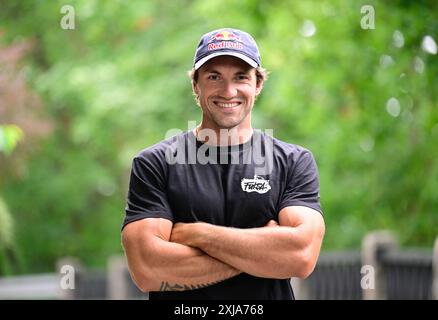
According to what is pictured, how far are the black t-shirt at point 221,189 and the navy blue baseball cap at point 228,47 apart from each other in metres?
0.27

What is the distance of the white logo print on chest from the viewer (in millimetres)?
2852

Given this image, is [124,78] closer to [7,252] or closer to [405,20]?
[7,252]

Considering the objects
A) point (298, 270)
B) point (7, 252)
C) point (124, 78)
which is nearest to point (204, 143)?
point (298, 270)

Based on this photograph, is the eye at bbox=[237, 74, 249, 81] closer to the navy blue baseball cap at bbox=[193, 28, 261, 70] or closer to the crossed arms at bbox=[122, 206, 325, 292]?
the navy blue baseball cap at bbox=[193, 28, 261, 70]

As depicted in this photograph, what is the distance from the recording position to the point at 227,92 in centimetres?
290

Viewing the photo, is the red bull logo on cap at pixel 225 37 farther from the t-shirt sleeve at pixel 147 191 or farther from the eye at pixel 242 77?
the t-shirt sleeve at pixel 147 191

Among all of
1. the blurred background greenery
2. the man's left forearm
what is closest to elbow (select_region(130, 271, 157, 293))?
the man's left forearm

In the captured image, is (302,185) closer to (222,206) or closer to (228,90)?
(222,206)

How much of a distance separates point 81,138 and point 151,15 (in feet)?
9.14

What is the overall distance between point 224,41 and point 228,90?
0.16 meters

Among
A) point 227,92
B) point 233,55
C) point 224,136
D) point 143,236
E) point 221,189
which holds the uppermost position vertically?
point 233,55

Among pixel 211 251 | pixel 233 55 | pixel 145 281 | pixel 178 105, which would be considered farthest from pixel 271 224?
pixel 178 105

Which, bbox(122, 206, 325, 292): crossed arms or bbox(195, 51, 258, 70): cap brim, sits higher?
bbox(195, 51, 258, 70): cap brim

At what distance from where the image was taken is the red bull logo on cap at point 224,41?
2889 millimetres
